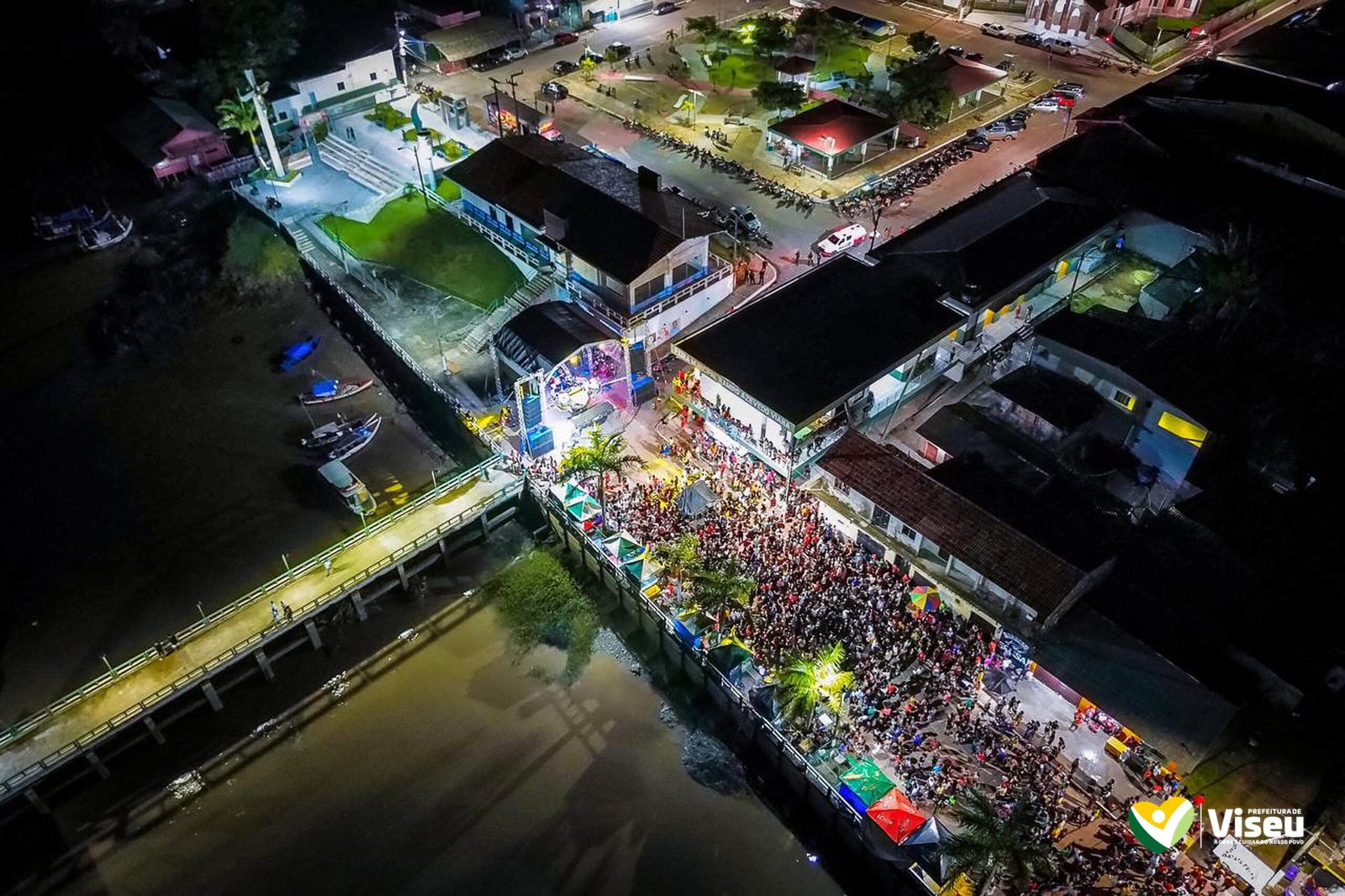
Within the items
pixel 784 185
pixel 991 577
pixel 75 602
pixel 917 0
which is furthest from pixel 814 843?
pixel 917 0

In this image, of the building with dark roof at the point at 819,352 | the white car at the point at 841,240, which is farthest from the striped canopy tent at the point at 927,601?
the white car at the point at 841,240

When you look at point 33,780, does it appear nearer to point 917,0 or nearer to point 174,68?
point 174,68

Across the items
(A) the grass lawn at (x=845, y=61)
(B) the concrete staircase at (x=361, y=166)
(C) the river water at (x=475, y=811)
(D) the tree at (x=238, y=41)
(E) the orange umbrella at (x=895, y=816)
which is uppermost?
(D) the tree at (x=238, y=41)

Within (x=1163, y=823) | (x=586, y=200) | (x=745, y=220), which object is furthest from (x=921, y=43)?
(x=1163, y=823)

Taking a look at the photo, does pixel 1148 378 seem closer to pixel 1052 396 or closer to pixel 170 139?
pixel 1052 396

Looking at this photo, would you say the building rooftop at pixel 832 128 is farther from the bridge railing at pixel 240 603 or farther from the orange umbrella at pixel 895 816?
the orange umbrella at pixel 895 816

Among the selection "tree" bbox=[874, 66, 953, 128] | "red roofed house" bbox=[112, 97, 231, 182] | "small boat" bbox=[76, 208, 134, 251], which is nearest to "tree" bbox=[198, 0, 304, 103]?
"red roofed house" bbox=[112, 97, 231, 182]

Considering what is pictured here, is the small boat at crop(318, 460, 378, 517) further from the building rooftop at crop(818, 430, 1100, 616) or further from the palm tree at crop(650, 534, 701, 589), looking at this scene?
the building rooftop at crop(818, 430, 1100, 616)
